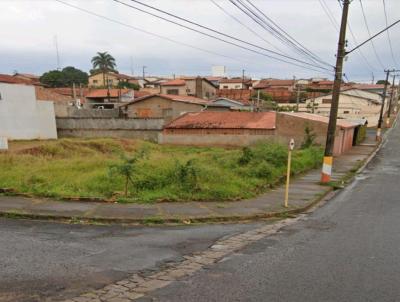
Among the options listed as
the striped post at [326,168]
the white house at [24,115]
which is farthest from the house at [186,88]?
the striped post at [326,168]

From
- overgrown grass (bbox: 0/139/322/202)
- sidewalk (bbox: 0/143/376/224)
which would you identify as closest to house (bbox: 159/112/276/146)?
overgrown grass (bbox: 0/139/322/202)

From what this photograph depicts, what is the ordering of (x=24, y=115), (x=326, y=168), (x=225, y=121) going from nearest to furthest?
(x=326, y=168) < (x=24, y=115) < (x=225, y=121)

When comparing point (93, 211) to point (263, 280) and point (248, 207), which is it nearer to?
point (248, 207)

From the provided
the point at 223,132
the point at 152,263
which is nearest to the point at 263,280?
the point at 152,263

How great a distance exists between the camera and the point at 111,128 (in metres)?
36.8

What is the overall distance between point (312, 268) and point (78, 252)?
400 centimetres

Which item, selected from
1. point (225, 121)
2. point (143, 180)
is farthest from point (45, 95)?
point (143, 180)

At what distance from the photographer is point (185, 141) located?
35.1 m

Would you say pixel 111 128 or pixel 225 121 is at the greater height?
pixel 225 121

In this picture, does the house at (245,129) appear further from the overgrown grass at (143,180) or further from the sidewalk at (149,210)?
the sidewalk at (149,210)

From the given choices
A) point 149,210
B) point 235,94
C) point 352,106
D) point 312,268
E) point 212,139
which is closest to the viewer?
point 312,268

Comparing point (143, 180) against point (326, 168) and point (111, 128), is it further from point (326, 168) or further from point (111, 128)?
point (111, 128)

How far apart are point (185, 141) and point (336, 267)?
29600mm

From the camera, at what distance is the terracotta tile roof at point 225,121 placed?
33.2 meters
